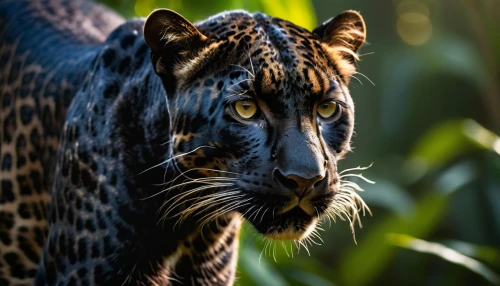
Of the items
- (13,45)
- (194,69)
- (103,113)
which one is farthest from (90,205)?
(13,45)

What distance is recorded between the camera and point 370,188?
25.8 feet

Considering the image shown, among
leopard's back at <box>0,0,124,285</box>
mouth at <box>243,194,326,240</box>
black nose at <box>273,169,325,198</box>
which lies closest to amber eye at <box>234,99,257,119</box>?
black nose at <box>273,169,325,198</box>

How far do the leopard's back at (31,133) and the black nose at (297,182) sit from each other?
4.62ft

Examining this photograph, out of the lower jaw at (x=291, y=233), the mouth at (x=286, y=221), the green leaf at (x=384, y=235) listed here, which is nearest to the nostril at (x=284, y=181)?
the mouth at (x=286, y=221)

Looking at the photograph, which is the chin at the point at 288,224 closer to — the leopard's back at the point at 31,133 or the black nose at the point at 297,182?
the black nose at the point at 297,182

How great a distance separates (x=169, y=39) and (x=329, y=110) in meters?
0.69

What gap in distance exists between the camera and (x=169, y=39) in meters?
3.68

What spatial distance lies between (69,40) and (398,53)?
19.9ft

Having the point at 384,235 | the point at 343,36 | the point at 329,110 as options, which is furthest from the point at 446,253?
the point at 329,110

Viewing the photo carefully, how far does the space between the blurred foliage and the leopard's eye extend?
1208mm

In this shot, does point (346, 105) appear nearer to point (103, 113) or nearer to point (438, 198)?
point (103, 113)

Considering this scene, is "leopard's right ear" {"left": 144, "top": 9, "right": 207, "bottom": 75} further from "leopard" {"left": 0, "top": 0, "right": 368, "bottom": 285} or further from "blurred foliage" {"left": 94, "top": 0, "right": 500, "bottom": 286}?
"blurred foliage" {"left": 94, "top": 0, "right": 500, "bottom": 286}

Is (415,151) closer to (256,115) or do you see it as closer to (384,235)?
(384,235)

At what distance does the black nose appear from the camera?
338cm
